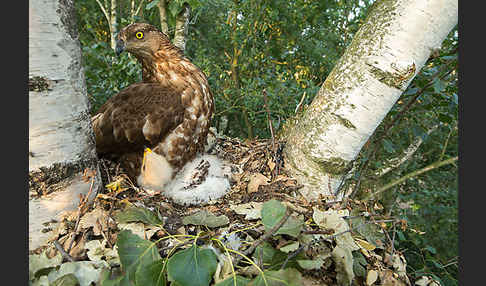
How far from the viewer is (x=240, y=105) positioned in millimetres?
2715

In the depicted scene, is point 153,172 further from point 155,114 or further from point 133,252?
point 133,252

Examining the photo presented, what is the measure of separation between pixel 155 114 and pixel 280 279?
45.6 inches

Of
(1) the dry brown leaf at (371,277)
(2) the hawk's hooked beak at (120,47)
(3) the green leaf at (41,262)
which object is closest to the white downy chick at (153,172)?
(2) the hawk's hooked beak at (120,47)

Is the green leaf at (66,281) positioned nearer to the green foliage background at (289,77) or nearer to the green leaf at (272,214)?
the green leaf at (272,214)

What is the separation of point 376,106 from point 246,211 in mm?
646

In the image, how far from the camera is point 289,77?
2982 millimetres

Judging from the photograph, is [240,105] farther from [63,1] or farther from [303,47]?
[63,1]

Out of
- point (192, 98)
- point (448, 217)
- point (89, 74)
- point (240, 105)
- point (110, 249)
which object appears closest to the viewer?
point (110, 249)

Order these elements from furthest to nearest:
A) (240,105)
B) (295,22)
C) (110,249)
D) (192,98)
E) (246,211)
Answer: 1. (295,22)
2. (240,105)
3. (192,98)
4. (246,211)
5. (110,249)

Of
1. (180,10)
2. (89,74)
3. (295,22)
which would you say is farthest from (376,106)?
(295,22)

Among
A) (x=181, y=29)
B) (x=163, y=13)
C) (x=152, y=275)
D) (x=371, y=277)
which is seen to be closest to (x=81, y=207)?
(x=152, y=275)

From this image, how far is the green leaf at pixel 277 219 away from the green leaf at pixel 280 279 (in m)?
0.13

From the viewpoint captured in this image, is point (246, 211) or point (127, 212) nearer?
point (127, 212)

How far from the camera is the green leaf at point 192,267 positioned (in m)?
0.78
